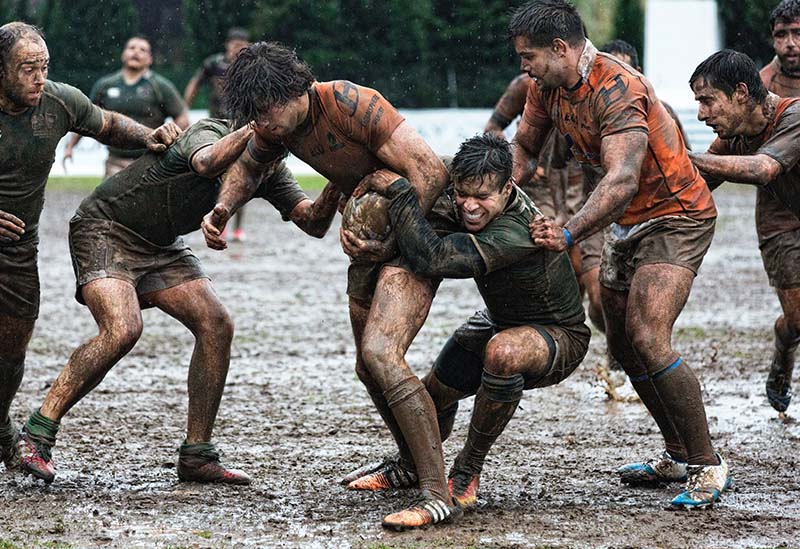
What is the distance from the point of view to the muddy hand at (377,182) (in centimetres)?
523

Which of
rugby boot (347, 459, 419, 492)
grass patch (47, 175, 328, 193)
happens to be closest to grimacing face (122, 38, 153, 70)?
rugby boot (347, 459, 419, 492)

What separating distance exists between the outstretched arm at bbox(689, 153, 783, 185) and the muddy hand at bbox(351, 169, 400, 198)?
4.43ft

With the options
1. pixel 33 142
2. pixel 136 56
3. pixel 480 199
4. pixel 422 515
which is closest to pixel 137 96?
pixel 136 56

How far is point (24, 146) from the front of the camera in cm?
580

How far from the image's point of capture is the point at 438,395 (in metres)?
5.75

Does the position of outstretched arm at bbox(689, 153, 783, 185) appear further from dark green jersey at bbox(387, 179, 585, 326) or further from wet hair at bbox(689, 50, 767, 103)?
dark green jersey at bbox(387, 179, 585, 326)

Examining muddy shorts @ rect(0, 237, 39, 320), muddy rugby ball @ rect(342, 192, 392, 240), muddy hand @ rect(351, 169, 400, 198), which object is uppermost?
muddy hand @ rect(351, 169, 400, 198)

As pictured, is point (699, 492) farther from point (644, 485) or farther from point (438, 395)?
point (438, 395)

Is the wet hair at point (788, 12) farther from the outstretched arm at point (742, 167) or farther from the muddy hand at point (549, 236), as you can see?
the muddy hand at point (549, 236)

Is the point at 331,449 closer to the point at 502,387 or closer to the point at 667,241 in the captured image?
the point at 502,387

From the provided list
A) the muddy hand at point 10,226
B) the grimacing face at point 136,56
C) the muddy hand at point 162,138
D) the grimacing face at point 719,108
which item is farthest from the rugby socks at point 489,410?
the grimacing face at point 136,56

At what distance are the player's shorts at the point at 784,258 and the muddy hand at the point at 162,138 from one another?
10.4ft

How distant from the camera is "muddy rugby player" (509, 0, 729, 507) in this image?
5348mm

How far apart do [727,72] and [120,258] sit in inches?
110
